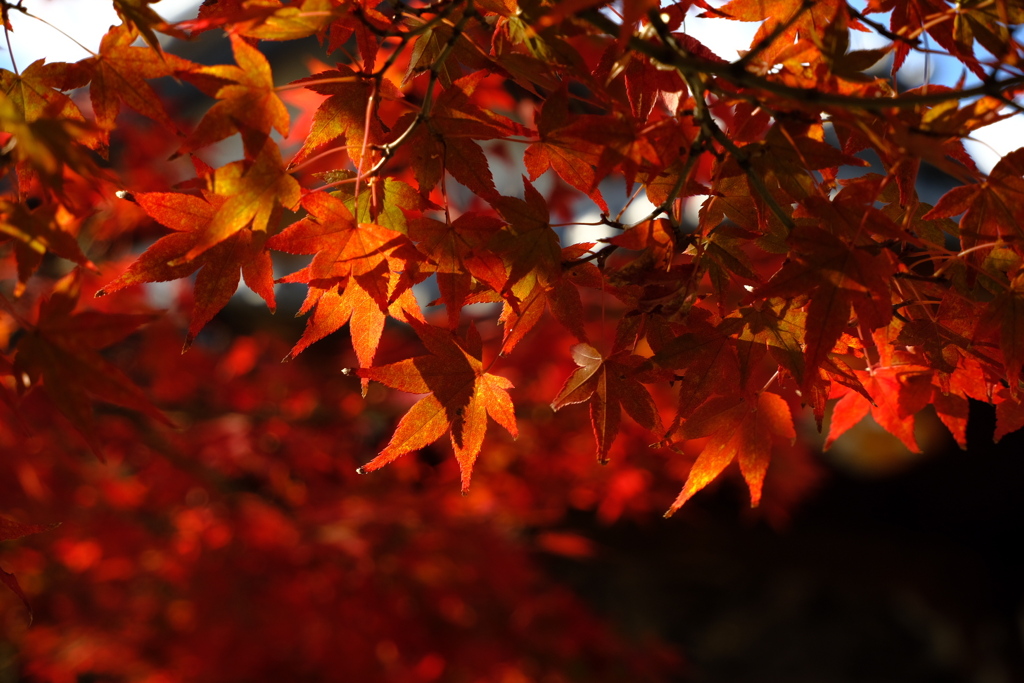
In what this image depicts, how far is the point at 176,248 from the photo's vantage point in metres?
0.70

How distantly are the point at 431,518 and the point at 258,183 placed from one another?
2264 mm

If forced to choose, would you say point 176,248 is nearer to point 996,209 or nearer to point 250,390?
point 996,209

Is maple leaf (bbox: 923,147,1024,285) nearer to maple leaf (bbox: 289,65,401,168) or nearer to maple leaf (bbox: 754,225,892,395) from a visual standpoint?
maple leaf (bbox: 754,225,892,395)

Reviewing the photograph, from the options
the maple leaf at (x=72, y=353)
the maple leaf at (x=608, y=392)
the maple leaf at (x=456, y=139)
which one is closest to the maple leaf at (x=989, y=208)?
the maple leaf at (x=608, y=392)

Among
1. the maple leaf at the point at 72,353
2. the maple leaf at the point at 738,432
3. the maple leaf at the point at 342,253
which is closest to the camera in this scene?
the maple leaf at the point at 72,353

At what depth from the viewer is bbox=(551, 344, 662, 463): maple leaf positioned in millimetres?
776

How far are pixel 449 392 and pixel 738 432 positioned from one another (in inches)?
13.6

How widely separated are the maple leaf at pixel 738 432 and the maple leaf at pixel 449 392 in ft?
0.71

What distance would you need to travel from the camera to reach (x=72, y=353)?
60 centimetres

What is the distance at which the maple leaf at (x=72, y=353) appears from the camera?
59 centimetres

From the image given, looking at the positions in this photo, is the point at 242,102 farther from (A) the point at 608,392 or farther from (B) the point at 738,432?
(B) the point at 738,432

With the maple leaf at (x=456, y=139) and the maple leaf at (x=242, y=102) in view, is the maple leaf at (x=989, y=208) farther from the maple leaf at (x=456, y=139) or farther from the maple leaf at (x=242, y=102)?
the maple leaf at (x=242, y=102)

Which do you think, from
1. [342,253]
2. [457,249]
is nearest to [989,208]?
[457,249]

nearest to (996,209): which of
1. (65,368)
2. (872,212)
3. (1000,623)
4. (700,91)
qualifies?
(872,212)
